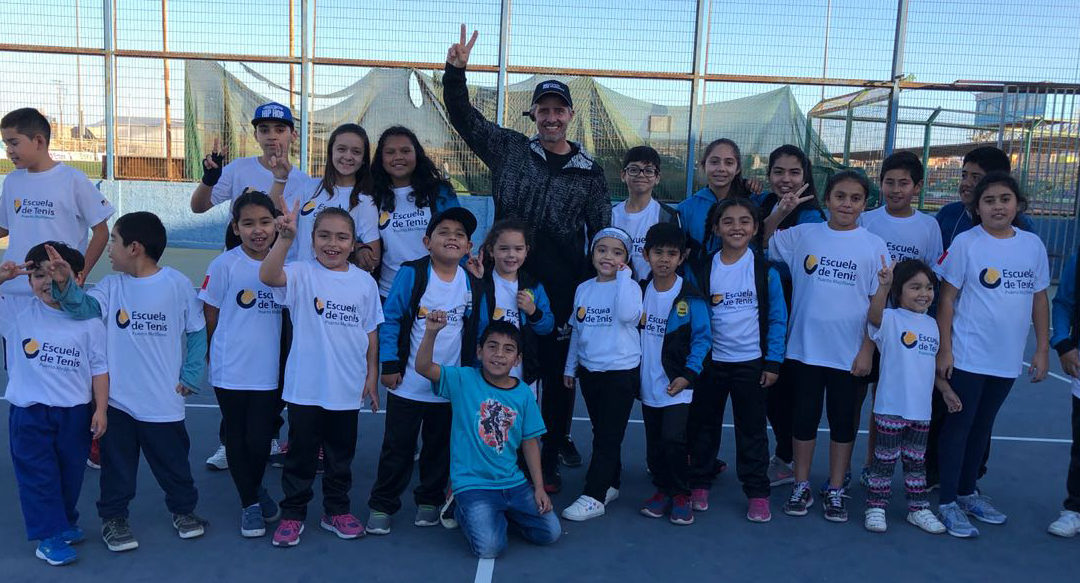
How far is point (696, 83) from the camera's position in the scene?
36.9 ft

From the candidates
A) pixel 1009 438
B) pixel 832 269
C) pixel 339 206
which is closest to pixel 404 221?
pixel 339 206

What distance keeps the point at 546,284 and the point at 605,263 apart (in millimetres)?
422

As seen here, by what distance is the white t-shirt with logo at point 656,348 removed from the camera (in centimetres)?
364

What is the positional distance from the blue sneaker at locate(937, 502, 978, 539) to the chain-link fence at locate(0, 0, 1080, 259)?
8.28 meters

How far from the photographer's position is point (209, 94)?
11297 mm

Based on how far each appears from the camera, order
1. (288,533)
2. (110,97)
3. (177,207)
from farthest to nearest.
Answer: (177,207), (110,97), (288,533)

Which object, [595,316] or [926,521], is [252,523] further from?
[926,521]

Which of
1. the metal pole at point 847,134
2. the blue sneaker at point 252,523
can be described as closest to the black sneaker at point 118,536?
the blue sneaker at point 252,523

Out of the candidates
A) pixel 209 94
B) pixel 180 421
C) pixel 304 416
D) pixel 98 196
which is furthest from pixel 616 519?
pixel 209 94

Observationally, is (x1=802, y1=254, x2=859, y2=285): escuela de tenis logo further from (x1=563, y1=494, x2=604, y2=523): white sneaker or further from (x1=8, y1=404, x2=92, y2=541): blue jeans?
(x1=8, y1=404, x2=92, y2=541): blue jeans

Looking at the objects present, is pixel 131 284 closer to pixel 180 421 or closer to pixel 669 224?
pixel 180 421

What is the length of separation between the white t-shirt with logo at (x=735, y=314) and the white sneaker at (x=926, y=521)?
1.06 metres

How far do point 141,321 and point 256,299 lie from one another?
1.49 feet

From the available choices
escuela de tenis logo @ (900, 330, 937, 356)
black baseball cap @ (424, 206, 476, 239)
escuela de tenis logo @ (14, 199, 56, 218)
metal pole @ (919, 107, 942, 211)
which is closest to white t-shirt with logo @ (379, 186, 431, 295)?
black baseball cap @ (424, 206, 476, 239)
